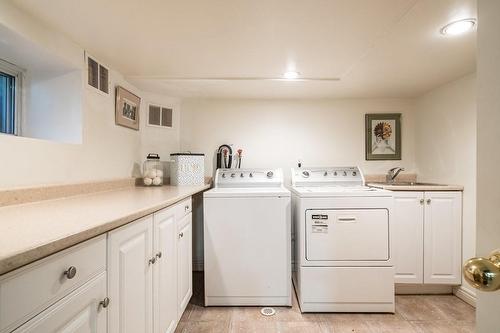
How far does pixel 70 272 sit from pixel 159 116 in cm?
216

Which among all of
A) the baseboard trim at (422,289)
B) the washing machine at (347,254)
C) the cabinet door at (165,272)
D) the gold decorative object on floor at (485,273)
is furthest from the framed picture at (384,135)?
the gold decorative object on floor at (485,273)

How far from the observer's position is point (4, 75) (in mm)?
1393

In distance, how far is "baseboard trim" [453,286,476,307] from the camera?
1975mm

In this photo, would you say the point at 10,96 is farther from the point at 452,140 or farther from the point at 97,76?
the point at 452,140

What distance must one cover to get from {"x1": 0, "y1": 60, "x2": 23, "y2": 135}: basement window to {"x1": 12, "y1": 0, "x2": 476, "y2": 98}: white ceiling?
0.40m

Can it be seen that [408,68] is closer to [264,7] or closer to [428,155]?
[428,155]

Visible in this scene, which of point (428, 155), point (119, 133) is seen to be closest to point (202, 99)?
point (119, 133)

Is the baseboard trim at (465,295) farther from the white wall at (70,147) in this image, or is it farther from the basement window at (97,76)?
the basement window at (97,76)

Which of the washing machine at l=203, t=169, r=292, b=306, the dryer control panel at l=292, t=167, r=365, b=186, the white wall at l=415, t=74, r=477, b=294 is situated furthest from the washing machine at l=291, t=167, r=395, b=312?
the white wall at l=415, t=74, r=477, b=294

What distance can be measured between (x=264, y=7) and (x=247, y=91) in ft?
4.16

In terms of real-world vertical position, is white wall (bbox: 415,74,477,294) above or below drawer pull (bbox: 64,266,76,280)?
above

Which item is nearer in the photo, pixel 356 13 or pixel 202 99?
pixel 356 13

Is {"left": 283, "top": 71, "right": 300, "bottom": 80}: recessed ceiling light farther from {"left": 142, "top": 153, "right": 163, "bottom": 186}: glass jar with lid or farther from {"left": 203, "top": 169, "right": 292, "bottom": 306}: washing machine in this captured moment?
{"left": 142, "top": 153, "right": 163, "bottom": 186}: glass jar with lid

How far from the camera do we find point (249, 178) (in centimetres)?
256
